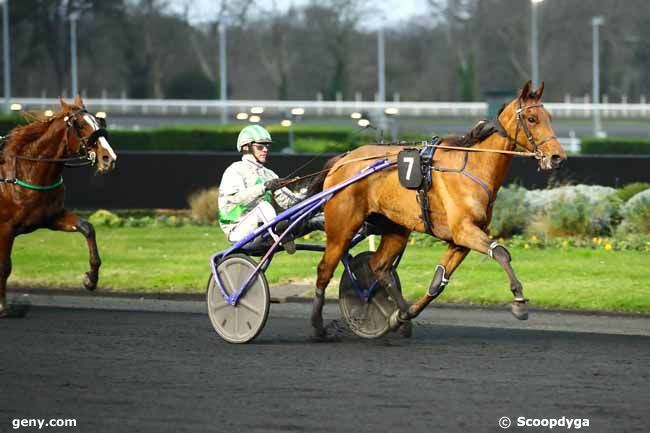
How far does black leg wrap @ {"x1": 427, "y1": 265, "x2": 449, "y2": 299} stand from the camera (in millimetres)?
8844

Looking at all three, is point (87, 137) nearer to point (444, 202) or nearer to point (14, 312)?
point (14, 312)

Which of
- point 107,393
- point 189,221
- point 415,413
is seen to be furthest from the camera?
point 189,221

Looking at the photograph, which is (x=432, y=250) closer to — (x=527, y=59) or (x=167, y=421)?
(x=167, y=421)

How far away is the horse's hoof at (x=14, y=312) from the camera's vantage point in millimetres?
10637

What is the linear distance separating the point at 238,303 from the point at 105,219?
9.51 meters

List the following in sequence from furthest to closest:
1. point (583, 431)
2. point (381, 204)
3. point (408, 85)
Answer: point (408, 85) → point (381, 204) → point (583, 431)

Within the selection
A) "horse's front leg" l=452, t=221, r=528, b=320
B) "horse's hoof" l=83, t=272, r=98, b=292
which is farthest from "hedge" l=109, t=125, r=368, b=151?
"horse's front leg" l=452, t=221, r=528, b=320

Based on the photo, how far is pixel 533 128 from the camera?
8734 millimetres

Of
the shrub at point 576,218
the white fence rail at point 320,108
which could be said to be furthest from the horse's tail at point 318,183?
the white fence rail at point 320,108

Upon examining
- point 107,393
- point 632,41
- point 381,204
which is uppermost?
point 632,41

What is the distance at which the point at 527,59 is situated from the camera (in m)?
55.6

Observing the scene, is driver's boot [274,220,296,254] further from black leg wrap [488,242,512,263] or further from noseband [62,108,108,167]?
noseband [62,108,108,167]

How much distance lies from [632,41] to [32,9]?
26.3m

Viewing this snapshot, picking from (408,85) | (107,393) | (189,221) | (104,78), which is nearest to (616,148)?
(189,221)
